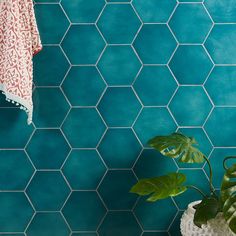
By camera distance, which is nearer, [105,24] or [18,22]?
[18,22]

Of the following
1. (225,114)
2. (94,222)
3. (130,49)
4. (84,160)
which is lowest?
(94,222)

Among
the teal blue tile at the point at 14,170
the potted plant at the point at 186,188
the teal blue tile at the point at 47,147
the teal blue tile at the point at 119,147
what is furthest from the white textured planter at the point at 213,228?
the teal blue tile at the point at 14,170

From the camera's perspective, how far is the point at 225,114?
2.12 metres

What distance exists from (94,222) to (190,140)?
0.57 metres

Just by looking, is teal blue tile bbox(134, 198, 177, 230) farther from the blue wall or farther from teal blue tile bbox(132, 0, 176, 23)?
teal blue tile bbox(132, 0, 176, 23)

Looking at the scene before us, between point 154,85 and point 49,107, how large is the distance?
0.45m

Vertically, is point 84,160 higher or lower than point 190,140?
lower

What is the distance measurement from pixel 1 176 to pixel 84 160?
0.36 meters

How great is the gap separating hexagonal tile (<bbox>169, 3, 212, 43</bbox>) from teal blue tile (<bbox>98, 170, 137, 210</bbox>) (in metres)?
0.63

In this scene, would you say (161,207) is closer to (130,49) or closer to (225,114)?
(225,114)

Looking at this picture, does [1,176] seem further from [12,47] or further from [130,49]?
[130,49]

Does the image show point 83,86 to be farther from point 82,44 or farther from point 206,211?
point 206,211

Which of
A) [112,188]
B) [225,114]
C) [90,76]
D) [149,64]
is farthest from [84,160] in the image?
[225,114]

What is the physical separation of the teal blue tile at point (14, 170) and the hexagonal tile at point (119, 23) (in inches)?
24.4
